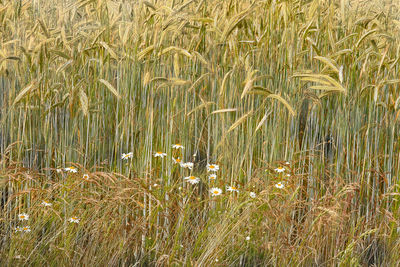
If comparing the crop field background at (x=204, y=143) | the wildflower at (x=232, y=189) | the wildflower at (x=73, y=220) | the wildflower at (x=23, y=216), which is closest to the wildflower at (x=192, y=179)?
the crop field background at (x=204, y=143)

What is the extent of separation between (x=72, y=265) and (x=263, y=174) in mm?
751

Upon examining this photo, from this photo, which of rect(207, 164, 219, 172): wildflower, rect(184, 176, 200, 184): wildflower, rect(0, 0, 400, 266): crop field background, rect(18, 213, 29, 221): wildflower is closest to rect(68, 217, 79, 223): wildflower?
rect(0, 0, 400, 266): crop field background

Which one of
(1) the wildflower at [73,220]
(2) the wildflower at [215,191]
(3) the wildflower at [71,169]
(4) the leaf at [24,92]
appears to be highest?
(4) the leaf at [24,92]

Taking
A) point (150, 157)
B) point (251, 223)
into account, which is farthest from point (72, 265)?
point (251, 223)

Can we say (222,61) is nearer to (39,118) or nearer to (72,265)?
(39,118)

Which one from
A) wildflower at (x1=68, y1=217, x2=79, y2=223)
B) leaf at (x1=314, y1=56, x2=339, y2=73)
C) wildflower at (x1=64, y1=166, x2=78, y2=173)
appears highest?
leaf at (x1=314, y1=56, x2=339, y2=73)

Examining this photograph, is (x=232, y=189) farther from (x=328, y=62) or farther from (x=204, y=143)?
(x=328, y=62)

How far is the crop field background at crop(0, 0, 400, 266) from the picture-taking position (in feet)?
5.75

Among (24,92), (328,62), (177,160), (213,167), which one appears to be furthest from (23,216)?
(328,62)

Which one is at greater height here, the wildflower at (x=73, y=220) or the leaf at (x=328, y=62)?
the leaf at (x=328, y=62)

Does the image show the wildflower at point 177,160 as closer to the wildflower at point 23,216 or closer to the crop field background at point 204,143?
the crop field background at point 204,143

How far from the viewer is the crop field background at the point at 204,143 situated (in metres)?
1.75

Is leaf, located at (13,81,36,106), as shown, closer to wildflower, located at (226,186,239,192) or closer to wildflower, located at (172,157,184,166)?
wildflower, located at (172,157,184,166)

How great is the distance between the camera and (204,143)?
2068 millimetres
